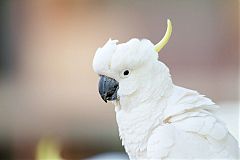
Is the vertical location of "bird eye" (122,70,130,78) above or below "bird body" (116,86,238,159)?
above

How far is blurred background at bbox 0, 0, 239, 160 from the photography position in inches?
82.3

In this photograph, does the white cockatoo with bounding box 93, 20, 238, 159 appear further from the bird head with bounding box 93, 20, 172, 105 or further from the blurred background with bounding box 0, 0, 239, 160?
the blurred background with bounding box 0, 0, 239, 160

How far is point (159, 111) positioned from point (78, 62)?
1375 mm

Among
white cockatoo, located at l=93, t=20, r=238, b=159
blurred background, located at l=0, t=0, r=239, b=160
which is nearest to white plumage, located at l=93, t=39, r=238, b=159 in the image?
white cockatoo, located at l=93, t=20, r=238, b=159

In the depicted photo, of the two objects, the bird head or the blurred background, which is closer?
the bird head

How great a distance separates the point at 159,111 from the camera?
0.87 m

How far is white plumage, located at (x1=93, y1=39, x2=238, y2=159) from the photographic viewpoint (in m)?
0.85

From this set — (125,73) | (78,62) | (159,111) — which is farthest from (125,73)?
(78,62)

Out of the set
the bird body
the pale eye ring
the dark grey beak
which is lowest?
the bird body

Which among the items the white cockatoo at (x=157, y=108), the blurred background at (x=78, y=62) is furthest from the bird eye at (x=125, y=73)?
the blurred background at (x=78, y=62)

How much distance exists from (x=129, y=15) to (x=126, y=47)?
4.45ft

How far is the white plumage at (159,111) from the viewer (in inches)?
33.4

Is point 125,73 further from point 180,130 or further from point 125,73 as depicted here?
point 180,130

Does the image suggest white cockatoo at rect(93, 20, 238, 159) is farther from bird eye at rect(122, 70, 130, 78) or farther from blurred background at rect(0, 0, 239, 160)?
blurred background at rect(0, 0, 239, 160)
